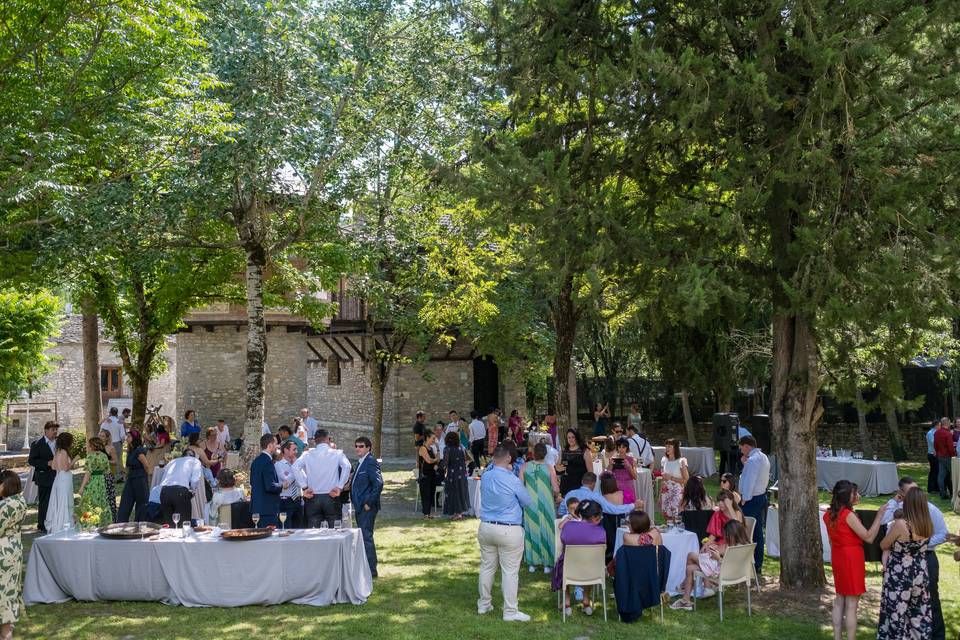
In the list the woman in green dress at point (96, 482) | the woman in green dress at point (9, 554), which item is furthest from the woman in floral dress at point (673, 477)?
the woman in green dress at point (9, 554)

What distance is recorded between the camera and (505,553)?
8.00m

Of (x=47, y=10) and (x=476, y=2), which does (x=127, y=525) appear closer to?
(x=47, y=10)

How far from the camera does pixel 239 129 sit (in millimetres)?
13055

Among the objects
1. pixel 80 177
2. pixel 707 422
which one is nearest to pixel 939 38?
pixel 80 177

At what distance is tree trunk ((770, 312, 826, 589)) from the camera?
930 centimetres

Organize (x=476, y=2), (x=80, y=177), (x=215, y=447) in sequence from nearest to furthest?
(x=215, y=447) → (x=80, y=177) → (x=476, y=2)

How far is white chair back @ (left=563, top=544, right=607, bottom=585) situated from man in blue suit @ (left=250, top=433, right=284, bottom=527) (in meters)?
3.55

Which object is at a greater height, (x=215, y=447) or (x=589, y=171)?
(x=589, y=171)

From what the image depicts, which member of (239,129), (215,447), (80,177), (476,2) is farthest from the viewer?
(476,2)

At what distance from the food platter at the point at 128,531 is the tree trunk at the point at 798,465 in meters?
6.80

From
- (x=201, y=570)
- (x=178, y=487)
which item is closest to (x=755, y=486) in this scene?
(x=201, y=570)

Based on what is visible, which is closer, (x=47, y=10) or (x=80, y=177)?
(x=47, y=10)

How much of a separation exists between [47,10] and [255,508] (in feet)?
21.2

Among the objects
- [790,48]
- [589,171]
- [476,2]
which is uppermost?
[476,2]
